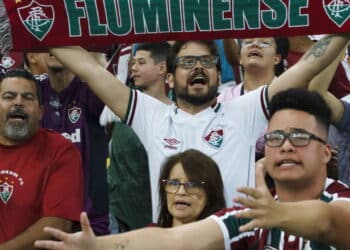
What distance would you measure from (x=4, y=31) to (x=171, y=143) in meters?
1.20

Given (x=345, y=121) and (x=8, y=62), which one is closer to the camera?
(x=345, y=121)

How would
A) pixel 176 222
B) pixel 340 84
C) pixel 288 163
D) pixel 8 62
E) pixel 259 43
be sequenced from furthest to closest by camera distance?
1. pixel 8 62
2. pixel 340 84
3. pixel 259 43
4. pixel 176 222
5. pixel 288 163

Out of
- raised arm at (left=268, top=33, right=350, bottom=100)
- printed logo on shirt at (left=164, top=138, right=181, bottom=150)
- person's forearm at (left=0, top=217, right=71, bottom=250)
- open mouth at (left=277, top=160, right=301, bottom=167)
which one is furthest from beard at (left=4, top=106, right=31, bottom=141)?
open mouth at (left=277, top=160, right=301, bottom=167)

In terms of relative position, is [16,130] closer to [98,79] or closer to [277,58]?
[98,79]

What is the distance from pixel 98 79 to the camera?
19.6 feet

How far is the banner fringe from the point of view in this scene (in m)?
5.91

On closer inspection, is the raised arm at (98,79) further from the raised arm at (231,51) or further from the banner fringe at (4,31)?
the raised arm at (231,51)

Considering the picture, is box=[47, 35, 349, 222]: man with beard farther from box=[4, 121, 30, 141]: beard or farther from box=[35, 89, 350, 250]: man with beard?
box=[35, 89, 350, 250]: man with beard

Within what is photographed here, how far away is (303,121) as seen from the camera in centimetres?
437

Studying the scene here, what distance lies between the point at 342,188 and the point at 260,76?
2.63 meters

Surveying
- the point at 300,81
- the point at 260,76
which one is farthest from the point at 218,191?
the point at 260,76

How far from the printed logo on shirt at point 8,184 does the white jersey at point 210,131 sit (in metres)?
0.74

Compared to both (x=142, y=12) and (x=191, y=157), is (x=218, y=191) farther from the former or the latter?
(x=142, y=12)

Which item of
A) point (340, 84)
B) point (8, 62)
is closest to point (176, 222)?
point (340, 84)
